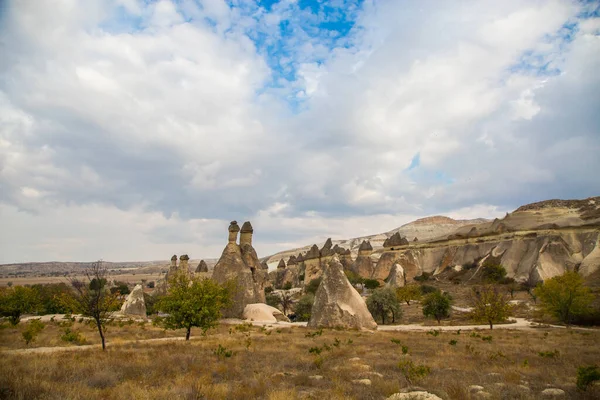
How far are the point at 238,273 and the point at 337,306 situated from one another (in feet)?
30.0

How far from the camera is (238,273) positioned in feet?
93.5

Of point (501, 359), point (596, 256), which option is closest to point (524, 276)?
point (596, 256)

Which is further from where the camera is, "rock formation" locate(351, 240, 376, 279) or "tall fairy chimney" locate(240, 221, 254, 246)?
"rock formation" locate(351, 240, 376, 279)

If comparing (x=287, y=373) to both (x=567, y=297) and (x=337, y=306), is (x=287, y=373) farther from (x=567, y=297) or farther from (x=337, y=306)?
(x=567, y=297)

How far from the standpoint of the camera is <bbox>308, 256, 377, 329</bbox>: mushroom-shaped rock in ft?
76.5

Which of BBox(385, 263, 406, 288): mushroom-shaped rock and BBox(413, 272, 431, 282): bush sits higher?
BBox(385, 263, 406, 288): mushroom-shaped rock

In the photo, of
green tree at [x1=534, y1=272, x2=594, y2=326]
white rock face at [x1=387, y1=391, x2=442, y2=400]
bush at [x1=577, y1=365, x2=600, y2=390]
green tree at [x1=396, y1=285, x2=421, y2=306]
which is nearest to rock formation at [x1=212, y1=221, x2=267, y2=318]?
green tree at [x1=396, y1=285, x2=421, y2=306]

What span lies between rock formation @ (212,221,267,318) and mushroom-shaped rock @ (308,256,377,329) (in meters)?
7.02

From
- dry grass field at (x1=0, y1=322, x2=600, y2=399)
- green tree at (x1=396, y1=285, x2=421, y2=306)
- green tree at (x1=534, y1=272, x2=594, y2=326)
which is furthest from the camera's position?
green tree at (x1=396, y1=285, x2=421, y2=306)

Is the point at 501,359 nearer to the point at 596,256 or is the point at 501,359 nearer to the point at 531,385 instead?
the point at 531,385

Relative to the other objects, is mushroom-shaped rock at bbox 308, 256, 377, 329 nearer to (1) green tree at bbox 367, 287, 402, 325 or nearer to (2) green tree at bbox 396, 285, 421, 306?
(1) green tree at bbox 367, 287, 402, 325

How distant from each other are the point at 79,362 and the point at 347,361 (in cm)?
797

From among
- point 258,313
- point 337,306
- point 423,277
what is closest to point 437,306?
point 337,306

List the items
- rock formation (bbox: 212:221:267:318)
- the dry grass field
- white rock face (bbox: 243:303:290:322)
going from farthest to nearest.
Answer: white rock face (bbox: 243:303:290:322)
rock formation (bbox: 212:221:267:318)
the dry grass field
